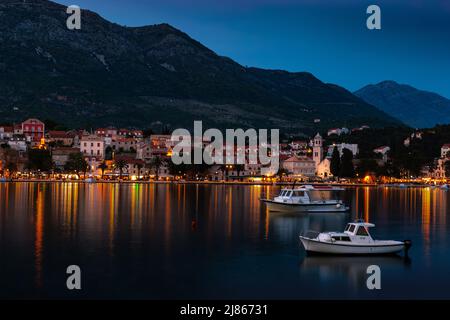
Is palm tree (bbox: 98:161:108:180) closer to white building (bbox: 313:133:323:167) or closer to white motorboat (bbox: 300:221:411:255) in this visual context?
white building (bbox: 313:133:323:167)

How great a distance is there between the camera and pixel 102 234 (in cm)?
3612

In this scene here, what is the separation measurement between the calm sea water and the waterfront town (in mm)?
73446

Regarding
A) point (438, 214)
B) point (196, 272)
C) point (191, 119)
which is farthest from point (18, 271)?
point (191, 119)

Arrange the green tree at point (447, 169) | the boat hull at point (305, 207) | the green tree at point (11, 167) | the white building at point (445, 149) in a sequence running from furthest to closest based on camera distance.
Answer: the white building at point (445, 149) → the green tree at point (447, 169) → the green tree at point (11, 167) → the boat hull at point (305, 207)

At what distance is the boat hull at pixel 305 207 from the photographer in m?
51.9

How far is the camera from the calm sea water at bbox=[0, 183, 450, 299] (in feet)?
73.6

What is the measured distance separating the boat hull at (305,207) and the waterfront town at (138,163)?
221ft

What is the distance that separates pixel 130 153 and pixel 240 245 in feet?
352

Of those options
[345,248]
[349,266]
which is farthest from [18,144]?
[349,266]

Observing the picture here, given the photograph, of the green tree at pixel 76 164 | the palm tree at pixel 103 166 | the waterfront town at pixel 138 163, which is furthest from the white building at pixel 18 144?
the palm tree at pixel 103 166

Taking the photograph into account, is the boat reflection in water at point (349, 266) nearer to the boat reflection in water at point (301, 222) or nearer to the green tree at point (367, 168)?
the boat reflection in water at point (301, 222)

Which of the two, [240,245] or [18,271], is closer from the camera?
[18,271]
